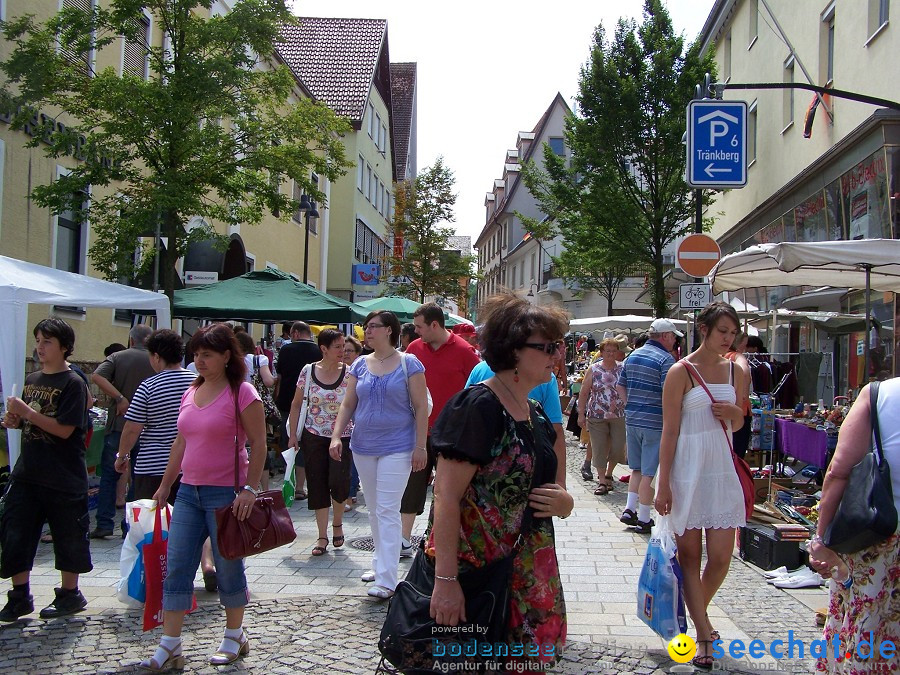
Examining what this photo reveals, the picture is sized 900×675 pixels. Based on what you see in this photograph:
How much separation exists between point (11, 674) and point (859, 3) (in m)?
15.5

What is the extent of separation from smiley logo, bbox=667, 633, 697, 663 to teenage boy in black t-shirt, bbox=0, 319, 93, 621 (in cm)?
360

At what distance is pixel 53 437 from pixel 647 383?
500 cm

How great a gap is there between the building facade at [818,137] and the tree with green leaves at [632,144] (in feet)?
5.98

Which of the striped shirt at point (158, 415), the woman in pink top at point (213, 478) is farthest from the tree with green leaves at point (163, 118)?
the woman in pink top at point (213, 478)

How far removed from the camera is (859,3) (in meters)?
14.2

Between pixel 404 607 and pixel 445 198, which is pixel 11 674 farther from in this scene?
pixel 445 198

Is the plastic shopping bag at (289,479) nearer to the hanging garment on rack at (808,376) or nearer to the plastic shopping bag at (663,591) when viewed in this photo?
the plastic shopping bag at (663,591)

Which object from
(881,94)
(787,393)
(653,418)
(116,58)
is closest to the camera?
(653,418)

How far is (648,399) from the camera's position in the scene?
7789 millimetres

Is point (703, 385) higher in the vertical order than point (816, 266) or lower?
lower

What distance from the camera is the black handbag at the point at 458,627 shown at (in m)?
2.57

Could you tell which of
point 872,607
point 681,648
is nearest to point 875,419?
point 872,607

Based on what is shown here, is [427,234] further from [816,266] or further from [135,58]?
[816,266]

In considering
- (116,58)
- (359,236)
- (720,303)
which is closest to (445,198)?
(359,236)
